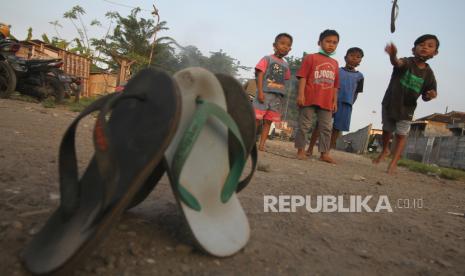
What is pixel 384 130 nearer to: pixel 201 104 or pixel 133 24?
pixel 201 104

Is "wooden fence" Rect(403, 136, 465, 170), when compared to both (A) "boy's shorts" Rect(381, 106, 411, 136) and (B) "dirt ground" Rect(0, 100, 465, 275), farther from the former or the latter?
(B) "dirt ground" Rect(0, 100, 465, 275)

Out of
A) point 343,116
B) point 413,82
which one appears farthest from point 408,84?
point 343,116

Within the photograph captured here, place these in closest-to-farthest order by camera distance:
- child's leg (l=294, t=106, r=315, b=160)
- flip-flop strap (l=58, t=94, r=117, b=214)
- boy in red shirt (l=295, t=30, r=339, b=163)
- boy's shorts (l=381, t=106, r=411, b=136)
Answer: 1. flip-flop strap (l=58, t=94, r=117, b=214)
2. boy's shorts (l=381, t=106, r=411, b=136)
3. boy in red shirt (l=295, t=30, r=339, b=163)
4. child's leg (l=294, t=106, r=315, b=160)

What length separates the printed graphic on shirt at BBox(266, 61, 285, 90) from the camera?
14.0 ft

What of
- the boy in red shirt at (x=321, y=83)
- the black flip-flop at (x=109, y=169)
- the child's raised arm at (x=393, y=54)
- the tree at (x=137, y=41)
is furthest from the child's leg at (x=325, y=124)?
the tree at (x=137, y=41)

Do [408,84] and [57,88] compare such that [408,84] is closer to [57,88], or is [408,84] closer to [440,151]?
A: [57,88]

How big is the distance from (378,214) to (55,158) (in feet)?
6.12

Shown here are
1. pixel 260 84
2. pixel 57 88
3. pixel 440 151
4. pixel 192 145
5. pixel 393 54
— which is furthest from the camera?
pixel 440 151

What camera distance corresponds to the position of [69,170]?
0.92 metres

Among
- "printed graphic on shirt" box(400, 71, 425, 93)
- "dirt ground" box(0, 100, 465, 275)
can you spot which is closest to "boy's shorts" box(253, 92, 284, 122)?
"printed graphic on shirt" box(400, 71, 425, 93)

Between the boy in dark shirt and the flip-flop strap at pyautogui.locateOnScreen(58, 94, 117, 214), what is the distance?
3.44 meters

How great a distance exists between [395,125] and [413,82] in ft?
1.73

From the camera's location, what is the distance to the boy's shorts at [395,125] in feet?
12.3

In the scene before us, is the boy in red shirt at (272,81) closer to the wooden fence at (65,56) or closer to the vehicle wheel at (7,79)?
the vehicle wheel at (7,79)
